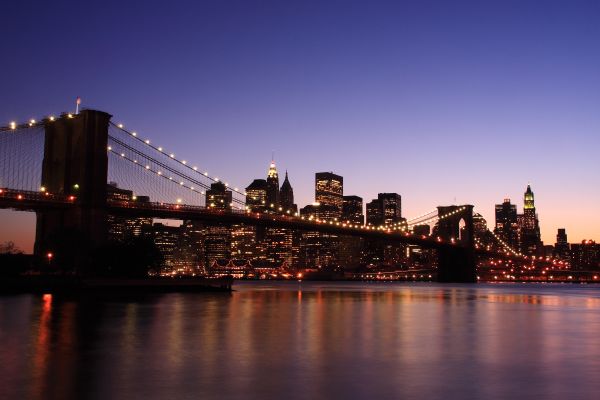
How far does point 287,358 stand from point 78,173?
43846 millimetres

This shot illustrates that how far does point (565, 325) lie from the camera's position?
2823 centimetres

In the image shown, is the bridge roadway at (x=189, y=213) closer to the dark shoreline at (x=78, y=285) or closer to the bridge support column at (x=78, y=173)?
the bridge support column at (x=78, y=173)

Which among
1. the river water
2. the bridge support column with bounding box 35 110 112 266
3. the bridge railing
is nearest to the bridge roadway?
the bridge railing

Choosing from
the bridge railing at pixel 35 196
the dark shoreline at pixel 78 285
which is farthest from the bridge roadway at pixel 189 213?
the dark shoreline at pixel 78 285

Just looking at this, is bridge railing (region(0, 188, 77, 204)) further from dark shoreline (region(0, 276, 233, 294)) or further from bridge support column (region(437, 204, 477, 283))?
bridge support column (region(437, 204, 477, 283))

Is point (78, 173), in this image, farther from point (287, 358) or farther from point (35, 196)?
point (287, 358)

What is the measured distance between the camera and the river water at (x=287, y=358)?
1168cm

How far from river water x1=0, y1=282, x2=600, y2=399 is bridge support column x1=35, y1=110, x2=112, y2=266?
26.0 m

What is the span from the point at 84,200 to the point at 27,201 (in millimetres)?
4602

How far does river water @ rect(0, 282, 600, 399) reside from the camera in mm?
11680

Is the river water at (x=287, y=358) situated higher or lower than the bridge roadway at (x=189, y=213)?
lower

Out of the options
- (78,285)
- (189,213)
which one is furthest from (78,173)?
(189,213)

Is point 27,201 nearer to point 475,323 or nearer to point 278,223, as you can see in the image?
point 278,223

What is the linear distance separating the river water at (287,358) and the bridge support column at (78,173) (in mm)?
26038
